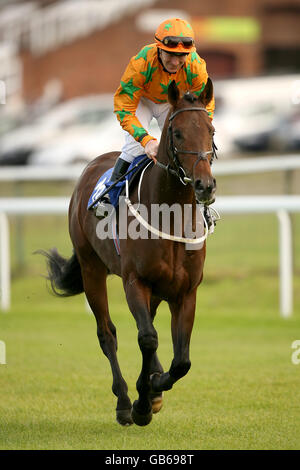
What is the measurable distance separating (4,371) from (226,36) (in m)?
25.6

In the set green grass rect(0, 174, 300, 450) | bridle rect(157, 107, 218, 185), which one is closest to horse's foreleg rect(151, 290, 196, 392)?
green grass rect(0, 174, 300, 450)

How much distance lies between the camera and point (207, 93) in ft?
15.4

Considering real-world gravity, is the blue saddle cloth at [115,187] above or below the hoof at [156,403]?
above

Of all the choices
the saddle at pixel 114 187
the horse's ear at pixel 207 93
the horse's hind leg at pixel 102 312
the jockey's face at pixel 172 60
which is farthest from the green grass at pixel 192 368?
the jockey's face at pixel 172 60

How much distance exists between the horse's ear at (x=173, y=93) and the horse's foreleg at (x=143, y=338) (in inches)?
39.5

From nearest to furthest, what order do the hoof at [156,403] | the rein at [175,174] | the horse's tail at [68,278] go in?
the rein at [175,174]
the hoof at [156,403]
the horse's tail at [68,278]

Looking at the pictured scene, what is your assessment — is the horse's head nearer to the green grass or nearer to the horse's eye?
the horse's eye

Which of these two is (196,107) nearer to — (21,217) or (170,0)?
(21,217)

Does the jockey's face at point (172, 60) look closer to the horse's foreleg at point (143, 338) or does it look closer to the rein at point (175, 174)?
the rein at point (175, 174)

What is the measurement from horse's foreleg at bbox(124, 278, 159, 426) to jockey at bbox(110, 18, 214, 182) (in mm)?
737

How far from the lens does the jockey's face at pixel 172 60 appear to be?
4848 mm

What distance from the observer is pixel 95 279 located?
20.0ft

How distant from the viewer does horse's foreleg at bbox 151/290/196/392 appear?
4.82 meters

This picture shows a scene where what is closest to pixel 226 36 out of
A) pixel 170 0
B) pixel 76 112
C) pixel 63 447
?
pixel 170 0
